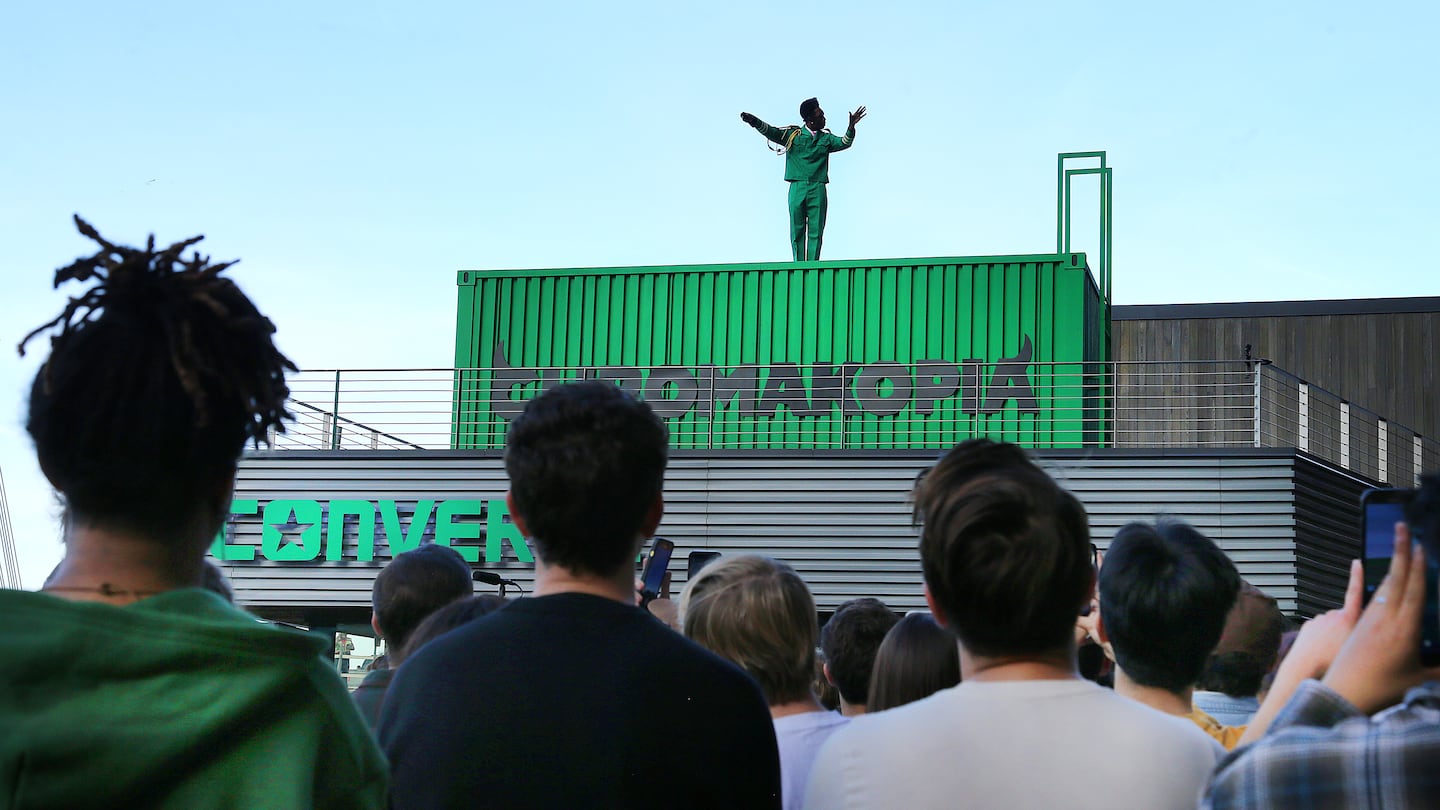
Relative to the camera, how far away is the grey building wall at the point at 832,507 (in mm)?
12648

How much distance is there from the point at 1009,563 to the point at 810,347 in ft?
43.0

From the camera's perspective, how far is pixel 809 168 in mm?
15266

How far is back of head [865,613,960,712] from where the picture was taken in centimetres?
312

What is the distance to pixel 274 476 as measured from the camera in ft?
46.7

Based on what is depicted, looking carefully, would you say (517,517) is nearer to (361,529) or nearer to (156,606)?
(156,606)

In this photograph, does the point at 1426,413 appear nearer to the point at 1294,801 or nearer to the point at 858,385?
the point at 858,385

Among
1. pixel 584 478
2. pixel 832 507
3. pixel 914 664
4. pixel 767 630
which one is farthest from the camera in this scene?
pixel 832 507

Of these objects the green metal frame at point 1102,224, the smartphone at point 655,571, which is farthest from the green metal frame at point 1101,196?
the smartphone at point 655,571

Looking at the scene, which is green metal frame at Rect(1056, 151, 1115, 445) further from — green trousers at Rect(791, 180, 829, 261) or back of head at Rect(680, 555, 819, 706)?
back of head at Rect(680, 555, 819, 706)

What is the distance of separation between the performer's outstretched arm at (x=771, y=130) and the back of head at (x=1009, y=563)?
532 inches

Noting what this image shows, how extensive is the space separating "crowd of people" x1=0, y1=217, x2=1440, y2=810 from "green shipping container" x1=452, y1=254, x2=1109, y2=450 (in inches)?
434

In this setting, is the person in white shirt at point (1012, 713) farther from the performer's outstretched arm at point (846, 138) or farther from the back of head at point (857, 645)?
the performer's outstretched arm at point (846, 138)

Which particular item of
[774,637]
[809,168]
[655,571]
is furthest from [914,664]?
[809,168]

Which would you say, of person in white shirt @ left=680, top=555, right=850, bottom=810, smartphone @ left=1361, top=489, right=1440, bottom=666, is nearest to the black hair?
person in white shirt @ left=680, top=555, right=850, bottom=810
